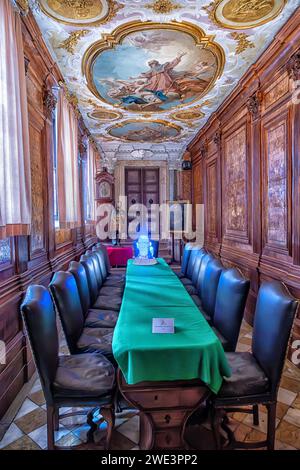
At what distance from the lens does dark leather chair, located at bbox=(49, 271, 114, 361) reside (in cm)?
223

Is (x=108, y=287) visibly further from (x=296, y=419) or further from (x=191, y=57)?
(x=191, y=57)

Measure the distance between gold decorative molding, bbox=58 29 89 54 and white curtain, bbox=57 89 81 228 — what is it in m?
0.89

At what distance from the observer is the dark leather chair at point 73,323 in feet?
7.32

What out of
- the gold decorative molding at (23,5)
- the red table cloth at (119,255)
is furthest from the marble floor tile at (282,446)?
the red table cloth at (119,255)

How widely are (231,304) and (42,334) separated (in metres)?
1.44

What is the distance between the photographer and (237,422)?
84.8 inches

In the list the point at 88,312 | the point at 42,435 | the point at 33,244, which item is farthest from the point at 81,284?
the point at 42,435

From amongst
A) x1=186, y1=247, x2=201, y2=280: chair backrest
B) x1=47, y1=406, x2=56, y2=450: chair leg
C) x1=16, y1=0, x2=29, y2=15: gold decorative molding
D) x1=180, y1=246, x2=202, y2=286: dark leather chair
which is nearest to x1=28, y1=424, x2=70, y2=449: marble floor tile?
x1=47, y1=406, x2=56, y2=450: chair leg

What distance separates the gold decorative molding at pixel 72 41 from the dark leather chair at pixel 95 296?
2.47 m

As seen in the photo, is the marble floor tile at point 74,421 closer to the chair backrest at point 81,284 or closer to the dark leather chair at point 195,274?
the chair backrest at point 81,284

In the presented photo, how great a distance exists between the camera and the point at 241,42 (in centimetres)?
325

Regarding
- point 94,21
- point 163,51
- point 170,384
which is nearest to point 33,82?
point 94,21

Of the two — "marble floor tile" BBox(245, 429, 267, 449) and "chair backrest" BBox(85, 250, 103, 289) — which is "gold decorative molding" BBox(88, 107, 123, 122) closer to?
"chair backrest" BBox(85, 250, 103, 289)

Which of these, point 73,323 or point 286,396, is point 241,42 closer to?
point 73,323
